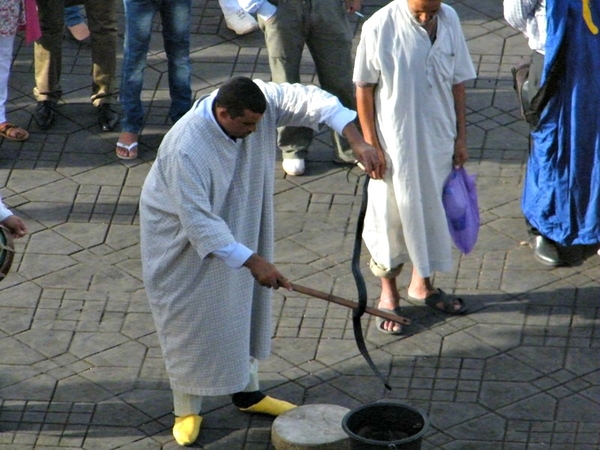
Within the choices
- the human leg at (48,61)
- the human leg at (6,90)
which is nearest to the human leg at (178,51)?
the human leg at (48,61)

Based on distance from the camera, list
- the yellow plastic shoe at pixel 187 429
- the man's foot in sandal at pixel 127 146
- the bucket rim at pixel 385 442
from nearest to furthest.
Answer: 1. the bucket rim at pixel 385 442
2. the yellow plastic shoe at pixel 187 429
3. the man's foot in sandal at pixel 127 146

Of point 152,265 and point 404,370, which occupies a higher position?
point 152,265

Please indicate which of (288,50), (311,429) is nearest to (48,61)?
(288,50)

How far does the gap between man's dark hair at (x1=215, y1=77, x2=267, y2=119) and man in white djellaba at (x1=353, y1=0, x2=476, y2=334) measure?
47.0 inches

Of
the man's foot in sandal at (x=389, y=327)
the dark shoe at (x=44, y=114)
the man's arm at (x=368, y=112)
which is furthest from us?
the dark shoe at (x=44, y=114)

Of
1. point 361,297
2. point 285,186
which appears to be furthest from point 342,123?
point 285,186

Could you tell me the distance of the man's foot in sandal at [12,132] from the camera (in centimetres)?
1078

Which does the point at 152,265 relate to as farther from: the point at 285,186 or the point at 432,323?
the point at 285,186

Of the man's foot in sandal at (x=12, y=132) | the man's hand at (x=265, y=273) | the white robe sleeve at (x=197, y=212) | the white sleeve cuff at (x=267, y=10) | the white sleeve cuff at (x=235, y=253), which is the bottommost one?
the man's foot in sandal at (x=12, y=132)

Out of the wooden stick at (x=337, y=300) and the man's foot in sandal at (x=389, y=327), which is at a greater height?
the wooden stick at (x=337, y=300)

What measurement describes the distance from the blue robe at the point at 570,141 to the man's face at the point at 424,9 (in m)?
0.86

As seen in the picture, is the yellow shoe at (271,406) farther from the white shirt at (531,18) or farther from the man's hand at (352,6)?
the man's hand at (352,6)

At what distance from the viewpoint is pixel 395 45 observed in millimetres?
8172

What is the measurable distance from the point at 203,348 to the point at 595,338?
2273 millimetres
